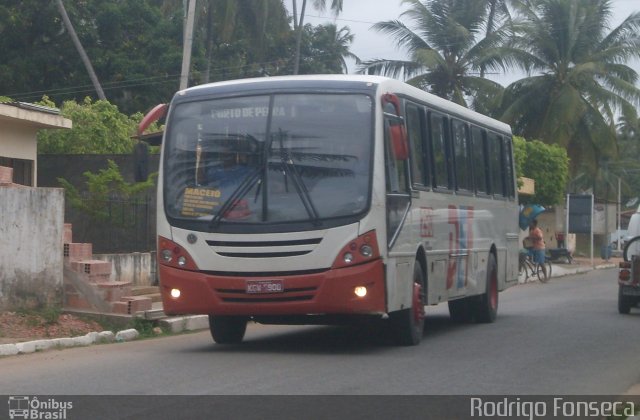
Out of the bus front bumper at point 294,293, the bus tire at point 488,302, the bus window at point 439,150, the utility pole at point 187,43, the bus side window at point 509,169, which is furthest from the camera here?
the utility pole at point 187,43

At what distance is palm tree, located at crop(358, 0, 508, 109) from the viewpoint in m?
46.2

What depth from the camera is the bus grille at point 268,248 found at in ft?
39.0

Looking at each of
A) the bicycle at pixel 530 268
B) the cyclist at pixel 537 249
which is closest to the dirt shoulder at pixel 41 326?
the bicycle at pixel 530 268

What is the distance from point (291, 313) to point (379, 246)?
3.94 feet

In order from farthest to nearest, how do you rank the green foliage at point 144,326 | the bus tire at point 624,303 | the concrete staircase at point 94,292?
the bus tire at point 624,303 → the concrete staircase at point 94,292 → the green foliage at point 144,326

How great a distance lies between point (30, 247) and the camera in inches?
599

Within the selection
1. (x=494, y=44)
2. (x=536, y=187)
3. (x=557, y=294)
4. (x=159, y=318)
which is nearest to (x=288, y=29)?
(x=494, y=44)

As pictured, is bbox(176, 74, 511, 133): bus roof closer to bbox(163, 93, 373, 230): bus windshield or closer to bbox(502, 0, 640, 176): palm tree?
bbox(163, 93, 373, 230): bus windshield

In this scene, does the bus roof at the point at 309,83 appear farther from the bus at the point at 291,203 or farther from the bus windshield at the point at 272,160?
the bus windshield at the point at 272,160

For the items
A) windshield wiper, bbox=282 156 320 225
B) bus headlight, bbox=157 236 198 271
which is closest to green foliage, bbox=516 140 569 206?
windshield wiper, bbox=282 156 320 225

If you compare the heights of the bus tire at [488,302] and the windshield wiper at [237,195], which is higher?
the windshield wiper at [237,195]

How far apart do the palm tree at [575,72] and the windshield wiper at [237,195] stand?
111ft
